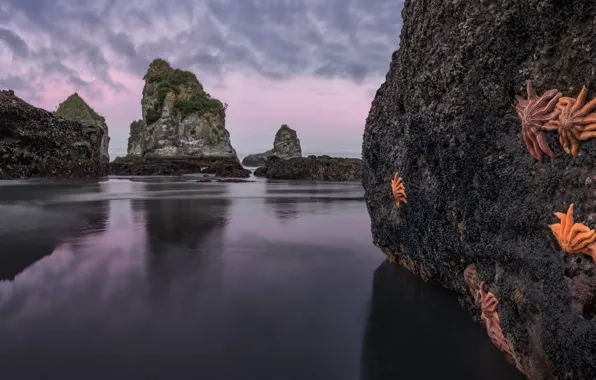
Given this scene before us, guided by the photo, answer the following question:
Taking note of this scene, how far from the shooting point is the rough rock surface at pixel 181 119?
51.3m

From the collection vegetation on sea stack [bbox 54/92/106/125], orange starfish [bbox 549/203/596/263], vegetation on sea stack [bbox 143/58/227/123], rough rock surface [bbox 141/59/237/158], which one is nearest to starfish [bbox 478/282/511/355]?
orange starfish [bbox 549/203/596/263]

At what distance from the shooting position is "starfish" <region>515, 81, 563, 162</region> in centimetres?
182

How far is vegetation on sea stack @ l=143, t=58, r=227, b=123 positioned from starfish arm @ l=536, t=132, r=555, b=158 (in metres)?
54.0

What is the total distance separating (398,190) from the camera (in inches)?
143

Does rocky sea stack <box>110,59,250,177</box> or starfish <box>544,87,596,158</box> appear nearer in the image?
starfish <box>544,87,596,158</box>

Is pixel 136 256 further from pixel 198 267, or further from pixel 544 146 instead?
pixel 544 146

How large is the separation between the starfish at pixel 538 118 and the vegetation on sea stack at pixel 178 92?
53924 mm

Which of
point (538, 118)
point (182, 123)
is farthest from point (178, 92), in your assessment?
point (538, 118)

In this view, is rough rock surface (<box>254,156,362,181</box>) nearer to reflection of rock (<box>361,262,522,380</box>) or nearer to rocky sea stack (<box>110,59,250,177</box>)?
rocky sea stack (<box>110,59,250,177</box>)

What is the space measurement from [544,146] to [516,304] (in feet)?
2.72

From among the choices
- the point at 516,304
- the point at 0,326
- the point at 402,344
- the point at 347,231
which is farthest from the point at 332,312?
the point at 347,231

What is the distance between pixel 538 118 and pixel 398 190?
182cm

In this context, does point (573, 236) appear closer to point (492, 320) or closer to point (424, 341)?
point (492, 320)

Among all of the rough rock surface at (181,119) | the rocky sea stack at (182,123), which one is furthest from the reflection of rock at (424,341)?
the rough rock surface at (181,119)
